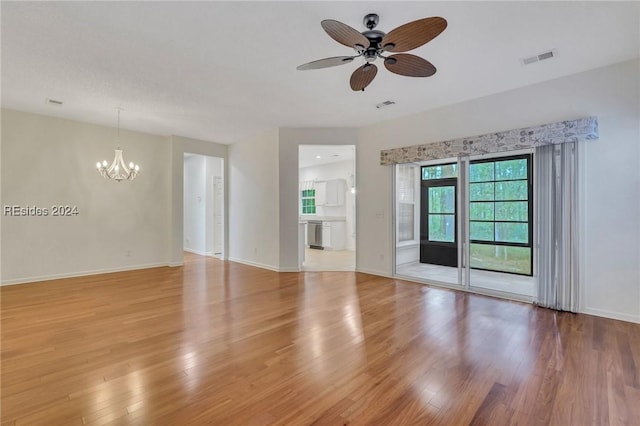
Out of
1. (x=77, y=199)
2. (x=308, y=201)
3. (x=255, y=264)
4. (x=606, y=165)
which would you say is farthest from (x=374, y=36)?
(x=308, y=201)

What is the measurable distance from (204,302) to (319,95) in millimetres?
3316

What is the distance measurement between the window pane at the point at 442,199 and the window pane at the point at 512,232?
823mm

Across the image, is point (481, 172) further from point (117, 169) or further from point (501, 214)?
→ point (117, 169)

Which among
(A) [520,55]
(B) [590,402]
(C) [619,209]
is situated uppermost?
(A) [520,55]

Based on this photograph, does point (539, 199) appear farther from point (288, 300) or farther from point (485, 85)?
point (288, 300)

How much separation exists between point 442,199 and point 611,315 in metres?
2.80

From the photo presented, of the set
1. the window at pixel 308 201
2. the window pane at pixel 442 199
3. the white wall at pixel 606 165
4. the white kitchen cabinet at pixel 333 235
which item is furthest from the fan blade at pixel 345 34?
the window at pixel 308 201

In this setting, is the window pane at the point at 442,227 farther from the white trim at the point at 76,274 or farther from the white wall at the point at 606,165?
the white trim at the point at 76,274

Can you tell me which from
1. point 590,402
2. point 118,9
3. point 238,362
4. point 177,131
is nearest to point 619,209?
point 590,402

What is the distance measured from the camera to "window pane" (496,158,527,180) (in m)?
4.64

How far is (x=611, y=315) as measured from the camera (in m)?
3.33

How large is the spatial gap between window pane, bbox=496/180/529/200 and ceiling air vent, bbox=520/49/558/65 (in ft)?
6.53

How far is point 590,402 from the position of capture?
6.16 feet

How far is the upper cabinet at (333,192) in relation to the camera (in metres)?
9.03
